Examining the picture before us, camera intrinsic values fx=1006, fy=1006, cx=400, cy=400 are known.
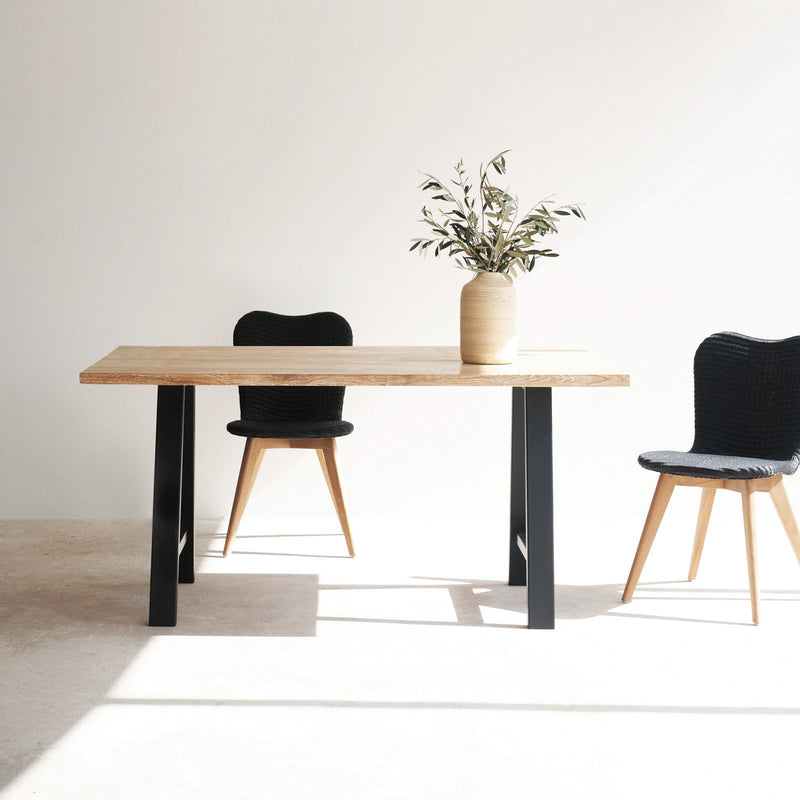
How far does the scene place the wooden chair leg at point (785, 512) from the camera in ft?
10.6

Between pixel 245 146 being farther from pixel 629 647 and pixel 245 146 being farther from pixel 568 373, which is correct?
pixel 629 647

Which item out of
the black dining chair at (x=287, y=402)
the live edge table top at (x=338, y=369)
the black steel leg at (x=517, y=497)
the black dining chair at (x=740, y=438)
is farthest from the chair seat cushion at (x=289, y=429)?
the black dining chair at (x=740, y=438)

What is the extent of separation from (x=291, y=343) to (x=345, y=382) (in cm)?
139

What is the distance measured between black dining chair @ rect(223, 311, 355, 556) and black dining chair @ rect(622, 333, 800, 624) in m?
1.21

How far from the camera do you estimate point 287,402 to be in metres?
4.19

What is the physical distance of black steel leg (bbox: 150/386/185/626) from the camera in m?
3.01

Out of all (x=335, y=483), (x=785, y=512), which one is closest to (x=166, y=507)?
(x=335, y=483)

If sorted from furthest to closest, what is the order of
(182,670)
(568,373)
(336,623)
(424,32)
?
1. (424,32)
2. (336,623)
3. (568,373)
4. (182,670)

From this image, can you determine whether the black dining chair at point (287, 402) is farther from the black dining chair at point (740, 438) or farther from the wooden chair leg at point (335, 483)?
the black dining chair at point (740, 438)

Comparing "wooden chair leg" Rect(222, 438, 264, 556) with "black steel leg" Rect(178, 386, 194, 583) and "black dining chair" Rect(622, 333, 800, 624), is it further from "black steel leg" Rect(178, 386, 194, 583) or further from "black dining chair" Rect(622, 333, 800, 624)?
"black dining chair" Rect(622, 333, 800, 624)

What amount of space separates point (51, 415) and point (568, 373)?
97.9 inches

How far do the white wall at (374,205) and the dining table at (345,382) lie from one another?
1.04m

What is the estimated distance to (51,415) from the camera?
436cm

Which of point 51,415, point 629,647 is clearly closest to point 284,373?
point 629,647
